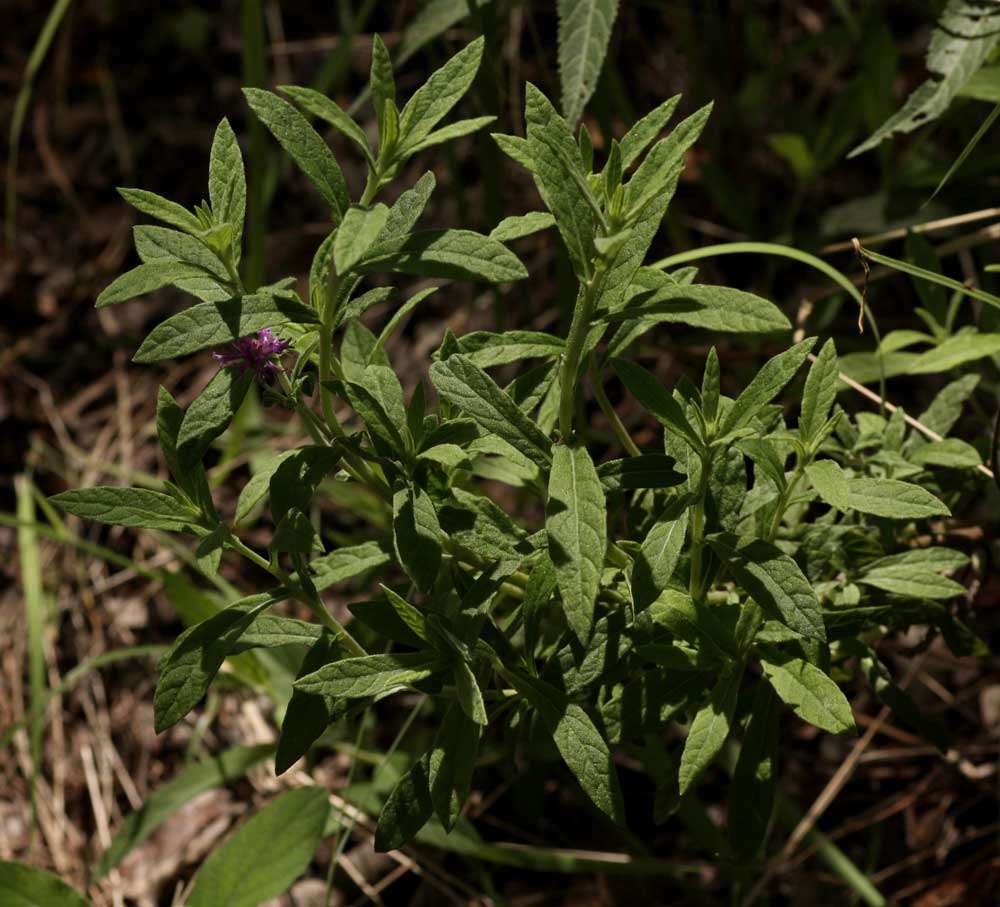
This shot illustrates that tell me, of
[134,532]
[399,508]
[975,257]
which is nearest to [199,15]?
[134,532]

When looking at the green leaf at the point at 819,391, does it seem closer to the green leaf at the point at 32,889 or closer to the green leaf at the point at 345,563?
the green leaf at the point at 345,563

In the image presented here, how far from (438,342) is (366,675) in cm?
166

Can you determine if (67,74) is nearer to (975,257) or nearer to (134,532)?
(134,532)

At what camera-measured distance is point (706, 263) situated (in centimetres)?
257

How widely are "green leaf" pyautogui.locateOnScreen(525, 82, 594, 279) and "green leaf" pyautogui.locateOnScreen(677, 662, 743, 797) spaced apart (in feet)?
1.74

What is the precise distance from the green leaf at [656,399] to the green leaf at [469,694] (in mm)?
361

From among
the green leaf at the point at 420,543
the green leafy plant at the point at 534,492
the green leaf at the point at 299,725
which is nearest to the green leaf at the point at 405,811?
the green leafy plant at the point at 534,492

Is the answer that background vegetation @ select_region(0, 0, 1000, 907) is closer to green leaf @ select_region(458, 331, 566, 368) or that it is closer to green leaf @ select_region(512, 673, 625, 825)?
green leaf @ select_region(512, 673, 625, 825)

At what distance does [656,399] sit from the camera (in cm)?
123

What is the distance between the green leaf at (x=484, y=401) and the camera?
120 cm

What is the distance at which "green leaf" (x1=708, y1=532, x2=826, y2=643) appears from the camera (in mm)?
1216

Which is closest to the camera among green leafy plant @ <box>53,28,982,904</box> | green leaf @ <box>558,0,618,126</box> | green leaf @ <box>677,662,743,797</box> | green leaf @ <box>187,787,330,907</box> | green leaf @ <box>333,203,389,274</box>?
green leaf @ <box>333,203,389,274</box>

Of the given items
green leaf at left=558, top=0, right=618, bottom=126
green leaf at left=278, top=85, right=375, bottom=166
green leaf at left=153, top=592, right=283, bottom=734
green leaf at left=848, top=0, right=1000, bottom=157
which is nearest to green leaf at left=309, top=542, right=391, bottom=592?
green leaf at left=153, top=592, right=283, bottom=734

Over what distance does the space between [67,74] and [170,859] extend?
249cm
